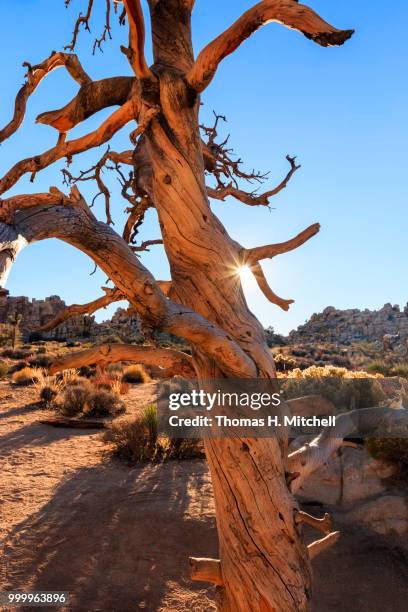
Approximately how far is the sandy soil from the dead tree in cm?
223

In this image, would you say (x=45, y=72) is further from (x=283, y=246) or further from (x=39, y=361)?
(x=39, y=361)

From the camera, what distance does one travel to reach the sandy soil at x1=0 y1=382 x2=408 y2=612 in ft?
18.1

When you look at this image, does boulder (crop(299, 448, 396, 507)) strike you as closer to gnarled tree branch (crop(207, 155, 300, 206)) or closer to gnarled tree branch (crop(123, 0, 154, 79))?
gnarled tree branch (crop(207, 155, 300, 206))

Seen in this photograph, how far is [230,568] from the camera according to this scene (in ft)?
11.6

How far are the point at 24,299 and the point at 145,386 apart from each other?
175 feet

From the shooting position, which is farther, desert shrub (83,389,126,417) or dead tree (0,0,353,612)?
desert shrub (83,389,126,417)

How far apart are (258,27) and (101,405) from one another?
12069mm

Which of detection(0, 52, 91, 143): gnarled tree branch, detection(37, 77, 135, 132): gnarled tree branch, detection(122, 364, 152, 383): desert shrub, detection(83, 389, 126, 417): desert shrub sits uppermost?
detection(0, 52, 91, 143): gnarled tree branch

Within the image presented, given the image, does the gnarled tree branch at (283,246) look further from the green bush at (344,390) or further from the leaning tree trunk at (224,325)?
the green bush at (344,390)

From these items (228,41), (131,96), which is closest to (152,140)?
(131,96)

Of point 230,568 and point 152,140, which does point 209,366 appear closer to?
point 230,568

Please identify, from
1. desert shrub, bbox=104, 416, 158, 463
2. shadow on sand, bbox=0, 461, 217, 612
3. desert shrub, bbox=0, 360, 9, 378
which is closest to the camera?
shadow on sand, bbox=0, 461, 217, 612

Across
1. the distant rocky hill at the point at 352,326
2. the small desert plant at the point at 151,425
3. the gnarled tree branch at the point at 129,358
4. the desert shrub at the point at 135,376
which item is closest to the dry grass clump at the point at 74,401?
the small desert plant at the point at 151,425

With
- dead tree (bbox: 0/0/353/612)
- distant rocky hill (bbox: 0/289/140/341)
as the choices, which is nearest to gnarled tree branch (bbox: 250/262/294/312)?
dead tree (bbox: 0/0/353/612)
